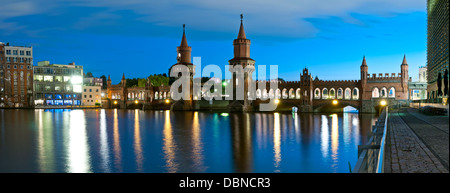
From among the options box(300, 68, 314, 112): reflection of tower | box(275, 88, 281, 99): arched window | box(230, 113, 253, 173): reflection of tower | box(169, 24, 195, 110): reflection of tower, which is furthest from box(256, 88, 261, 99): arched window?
box(230, 113, 253, 173): reflection of tower

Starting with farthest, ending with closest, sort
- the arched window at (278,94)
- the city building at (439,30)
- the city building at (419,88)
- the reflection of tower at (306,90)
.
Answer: the arched window at (278,94)
the reflection of tower at (306,90)
the city building at (419,88)
the city building at (439,30)

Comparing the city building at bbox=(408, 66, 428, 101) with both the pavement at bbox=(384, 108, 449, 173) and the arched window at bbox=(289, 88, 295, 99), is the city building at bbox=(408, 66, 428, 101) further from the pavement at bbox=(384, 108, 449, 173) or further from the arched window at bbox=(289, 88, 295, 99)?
the pavement at bbox=(384, 108, 449, 173)

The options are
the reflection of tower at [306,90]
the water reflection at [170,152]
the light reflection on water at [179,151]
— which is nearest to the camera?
the water reflection at [170,152]

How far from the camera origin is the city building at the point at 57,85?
111312 mm

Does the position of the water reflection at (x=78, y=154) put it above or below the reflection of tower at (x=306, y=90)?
below

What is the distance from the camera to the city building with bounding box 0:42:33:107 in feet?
350

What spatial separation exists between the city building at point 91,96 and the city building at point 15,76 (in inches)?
615

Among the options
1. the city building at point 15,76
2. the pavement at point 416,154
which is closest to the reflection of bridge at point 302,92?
the city building at point 15,76

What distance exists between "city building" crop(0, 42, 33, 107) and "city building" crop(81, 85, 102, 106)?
615 inches

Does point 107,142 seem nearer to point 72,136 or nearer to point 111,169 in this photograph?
point 72,136

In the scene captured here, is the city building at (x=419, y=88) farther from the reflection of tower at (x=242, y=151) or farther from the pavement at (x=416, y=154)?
the pavement at (x=416, y=154)

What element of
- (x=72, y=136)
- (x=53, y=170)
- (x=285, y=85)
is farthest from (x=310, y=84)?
(x=53, y=170)

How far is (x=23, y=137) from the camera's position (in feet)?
129

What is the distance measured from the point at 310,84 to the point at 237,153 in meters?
54.9
